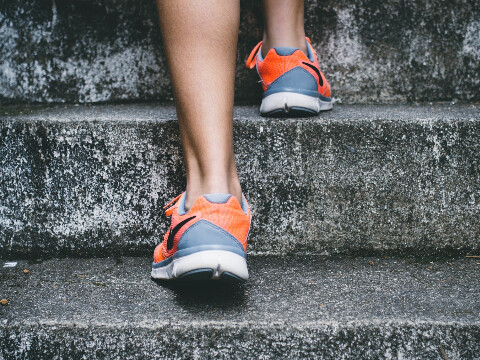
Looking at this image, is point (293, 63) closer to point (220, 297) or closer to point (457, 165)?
point (457, 165)

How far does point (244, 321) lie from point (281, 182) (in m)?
0.34

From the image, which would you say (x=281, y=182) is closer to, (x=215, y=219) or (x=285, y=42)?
(x=215, y=219)

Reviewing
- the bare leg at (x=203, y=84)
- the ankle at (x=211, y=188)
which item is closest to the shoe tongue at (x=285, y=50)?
the bare leg at (x=203, y=84)

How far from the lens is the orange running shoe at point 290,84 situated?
944 mm

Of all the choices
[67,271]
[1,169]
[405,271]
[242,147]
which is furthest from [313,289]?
[1,169]

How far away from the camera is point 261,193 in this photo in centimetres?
92

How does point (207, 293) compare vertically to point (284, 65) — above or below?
below

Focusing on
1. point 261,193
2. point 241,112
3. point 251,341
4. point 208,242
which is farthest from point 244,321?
point 241,112

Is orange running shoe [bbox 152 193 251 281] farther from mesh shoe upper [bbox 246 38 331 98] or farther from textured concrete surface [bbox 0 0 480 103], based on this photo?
textured concrete surface [bbox 0 0 480 103]

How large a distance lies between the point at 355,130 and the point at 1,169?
2.51 ft

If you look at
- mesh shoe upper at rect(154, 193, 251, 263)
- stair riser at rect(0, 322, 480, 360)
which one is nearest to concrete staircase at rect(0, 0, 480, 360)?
stair riser at rect(0, 322, 480, 360)

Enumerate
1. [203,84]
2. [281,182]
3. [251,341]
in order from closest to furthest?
1. [251,341]
2. [203,84]
3. [281,182]

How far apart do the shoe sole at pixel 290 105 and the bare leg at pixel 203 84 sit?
0.17 m

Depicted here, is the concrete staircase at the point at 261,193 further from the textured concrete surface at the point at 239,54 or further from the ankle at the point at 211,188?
the ankle at the point at 211,188
